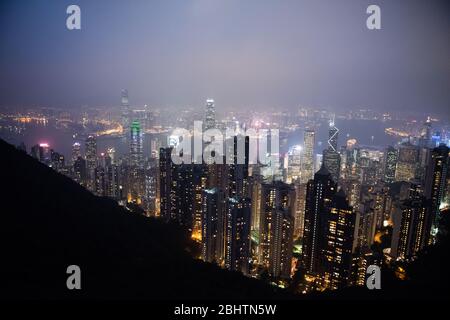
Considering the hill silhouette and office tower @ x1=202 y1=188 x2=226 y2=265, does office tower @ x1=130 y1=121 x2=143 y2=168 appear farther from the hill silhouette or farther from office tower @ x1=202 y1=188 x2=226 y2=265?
the hill silhouette

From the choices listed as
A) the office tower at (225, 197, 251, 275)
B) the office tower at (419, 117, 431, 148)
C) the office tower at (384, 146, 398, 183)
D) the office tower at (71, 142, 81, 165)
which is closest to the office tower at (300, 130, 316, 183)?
the office tower at (384, 146, 398, 183)

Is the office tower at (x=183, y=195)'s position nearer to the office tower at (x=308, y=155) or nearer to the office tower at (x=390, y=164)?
the office tower at (x=308, y=155)

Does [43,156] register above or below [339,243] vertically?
A: above

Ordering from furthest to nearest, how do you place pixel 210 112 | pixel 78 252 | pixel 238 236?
pixel 210 112, pixel 238 236, pixel 78 252

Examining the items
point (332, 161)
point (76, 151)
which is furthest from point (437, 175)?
point (76, 151)

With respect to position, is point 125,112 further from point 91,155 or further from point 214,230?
point 214,230

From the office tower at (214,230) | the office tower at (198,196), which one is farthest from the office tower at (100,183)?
the office tower at (214,230)
